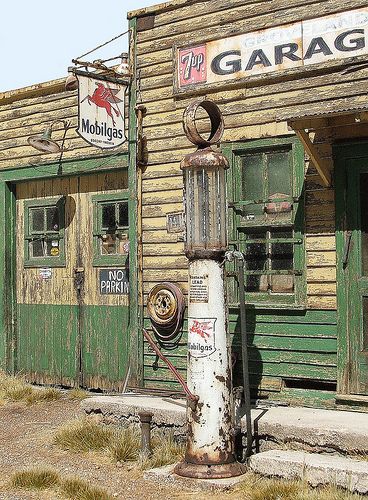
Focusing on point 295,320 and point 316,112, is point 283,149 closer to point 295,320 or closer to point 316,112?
point 316,112

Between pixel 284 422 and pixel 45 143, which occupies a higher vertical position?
pixel 45 143

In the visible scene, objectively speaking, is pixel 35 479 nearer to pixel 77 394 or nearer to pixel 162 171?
pixel 77 394

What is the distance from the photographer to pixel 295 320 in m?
8.26

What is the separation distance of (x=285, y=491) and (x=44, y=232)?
6437mm

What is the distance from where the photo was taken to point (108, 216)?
34.6 ft

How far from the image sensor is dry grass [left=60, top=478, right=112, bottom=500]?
611 cm

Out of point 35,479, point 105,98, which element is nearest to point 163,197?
point 105,98

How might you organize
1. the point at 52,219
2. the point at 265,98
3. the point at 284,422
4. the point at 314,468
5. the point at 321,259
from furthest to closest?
the point at 52,219 → the point at 265,98 → the point at 321,259 → the point at 284,422 → the point at 314,468

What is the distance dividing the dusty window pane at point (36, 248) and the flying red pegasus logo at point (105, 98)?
107 inches

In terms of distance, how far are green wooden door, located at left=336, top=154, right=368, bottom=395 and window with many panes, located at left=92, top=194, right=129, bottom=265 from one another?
3.34 metres

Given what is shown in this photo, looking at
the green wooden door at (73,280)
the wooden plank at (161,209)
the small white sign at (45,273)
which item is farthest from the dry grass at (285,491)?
the small white sign at (45,273)

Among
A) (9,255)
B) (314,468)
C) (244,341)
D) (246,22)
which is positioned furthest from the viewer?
(9,255)

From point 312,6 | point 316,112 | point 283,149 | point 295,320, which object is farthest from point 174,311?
point 312,6

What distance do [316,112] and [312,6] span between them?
1.60 metres
